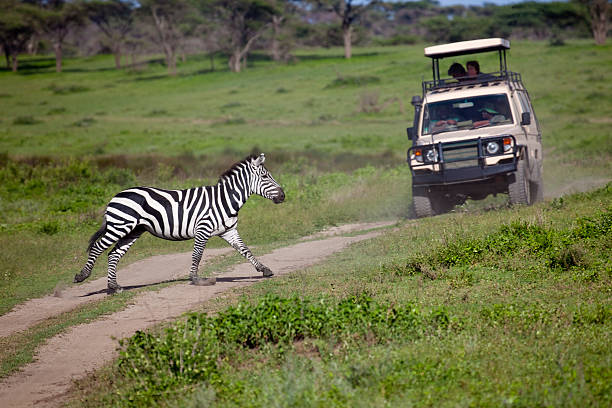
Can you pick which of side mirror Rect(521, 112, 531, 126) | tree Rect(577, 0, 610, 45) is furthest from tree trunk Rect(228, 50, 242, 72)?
side mirror Rect(521, 112, 531, 126)

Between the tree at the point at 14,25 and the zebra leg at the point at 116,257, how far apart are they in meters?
63.7

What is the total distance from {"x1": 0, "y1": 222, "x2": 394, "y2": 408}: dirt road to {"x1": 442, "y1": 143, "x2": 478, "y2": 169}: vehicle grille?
177cm

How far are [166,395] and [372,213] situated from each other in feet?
35.6

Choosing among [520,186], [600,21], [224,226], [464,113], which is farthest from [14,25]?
[224,226]

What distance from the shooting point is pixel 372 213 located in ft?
52.2

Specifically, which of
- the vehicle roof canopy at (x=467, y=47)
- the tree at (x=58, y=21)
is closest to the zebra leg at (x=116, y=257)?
the vehicle roof canopy at (x=467, y=47)

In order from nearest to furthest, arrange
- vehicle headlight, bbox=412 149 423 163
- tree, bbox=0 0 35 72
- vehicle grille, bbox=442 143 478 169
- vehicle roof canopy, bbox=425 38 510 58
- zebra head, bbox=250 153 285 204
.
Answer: zebra head, bbox=250 153 285 204, vehicle grille, bbox=442 143 478 169, vehicle headlight, bbox=412 149 423 163, vehicle roof canopy, bbox=425 38 510 58, tree, bbox=0 0 35 72

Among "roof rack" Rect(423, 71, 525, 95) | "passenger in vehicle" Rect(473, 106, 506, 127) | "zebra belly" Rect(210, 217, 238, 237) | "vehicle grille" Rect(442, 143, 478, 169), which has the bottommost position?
"zebra belly" Rect(210, 217, 238, 237)

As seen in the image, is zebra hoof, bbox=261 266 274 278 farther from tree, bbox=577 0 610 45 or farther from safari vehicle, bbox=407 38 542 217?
tree, bbox=577 0 610 45

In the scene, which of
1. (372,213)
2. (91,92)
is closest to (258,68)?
(91,92)

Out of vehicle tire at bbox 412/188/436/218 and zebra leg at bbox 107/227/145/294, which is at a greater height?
zebra leg at bbox 107/227/145/294

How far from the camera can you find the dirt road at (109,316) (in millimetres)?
6508

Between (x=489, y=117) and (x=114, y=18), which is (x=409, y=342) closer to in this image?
(x=489, y=117)

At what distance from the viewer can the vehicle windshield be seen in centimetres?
1361
